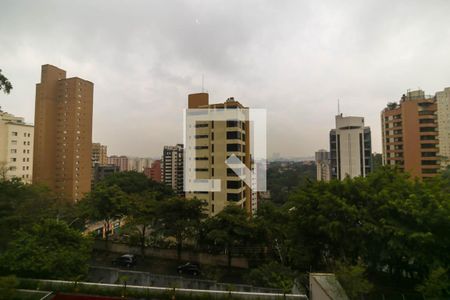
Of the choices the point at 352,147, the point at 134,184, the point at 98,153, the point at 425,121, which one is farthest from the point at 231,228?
the point at 98,153

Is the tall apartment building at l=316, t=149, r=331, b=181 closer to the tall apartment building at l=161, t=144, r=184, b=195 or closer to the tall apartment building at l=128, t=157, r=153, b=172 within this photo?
the tall apartment building at l=161, t=144, r=184, b=195

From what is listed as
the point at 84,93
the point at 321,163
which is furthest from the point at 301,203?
the point at 321,163

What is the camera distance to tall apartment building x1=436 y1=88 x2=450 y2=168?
2345 cm

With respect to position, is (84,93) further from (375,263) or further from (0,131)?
(375,263)

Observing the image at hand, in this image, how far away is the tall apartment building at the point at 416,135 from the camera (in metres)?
21.6

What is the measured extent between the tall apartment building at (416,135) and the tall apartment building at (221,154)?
1527cm

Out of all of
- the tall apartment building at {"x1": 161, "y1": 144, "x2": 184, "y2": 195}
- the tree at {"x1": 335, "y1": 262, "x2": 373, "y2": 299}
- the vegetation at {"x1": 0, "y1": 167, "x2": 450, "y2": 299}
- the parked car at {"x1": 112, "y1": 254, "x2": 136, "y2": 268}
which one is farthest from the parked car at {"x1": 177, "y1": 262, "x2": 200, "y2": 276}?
the tall apartment building at {"x1": 161, "y1": 144, "x2": 184, "y2": 195}

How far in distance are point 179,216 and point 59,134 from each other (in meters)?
23.9

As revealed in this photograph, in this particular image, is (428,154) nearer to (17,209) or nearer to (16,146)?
(17,209)

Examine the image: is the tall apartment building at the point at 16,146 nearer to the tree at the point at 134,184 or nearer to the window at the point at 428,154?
the tree at the point at 134,184

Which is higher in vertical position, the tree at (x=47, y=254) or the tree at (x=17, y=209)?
the tree at (x=17, y=209)

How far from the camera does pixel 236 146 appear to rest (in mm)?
18031

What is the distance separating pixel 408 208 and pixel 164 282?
8422 mm

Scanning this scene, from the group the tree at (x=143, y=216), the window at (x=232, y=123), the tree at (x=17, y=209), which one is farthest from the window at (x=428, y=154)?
the tree at (x=17, y=209)
